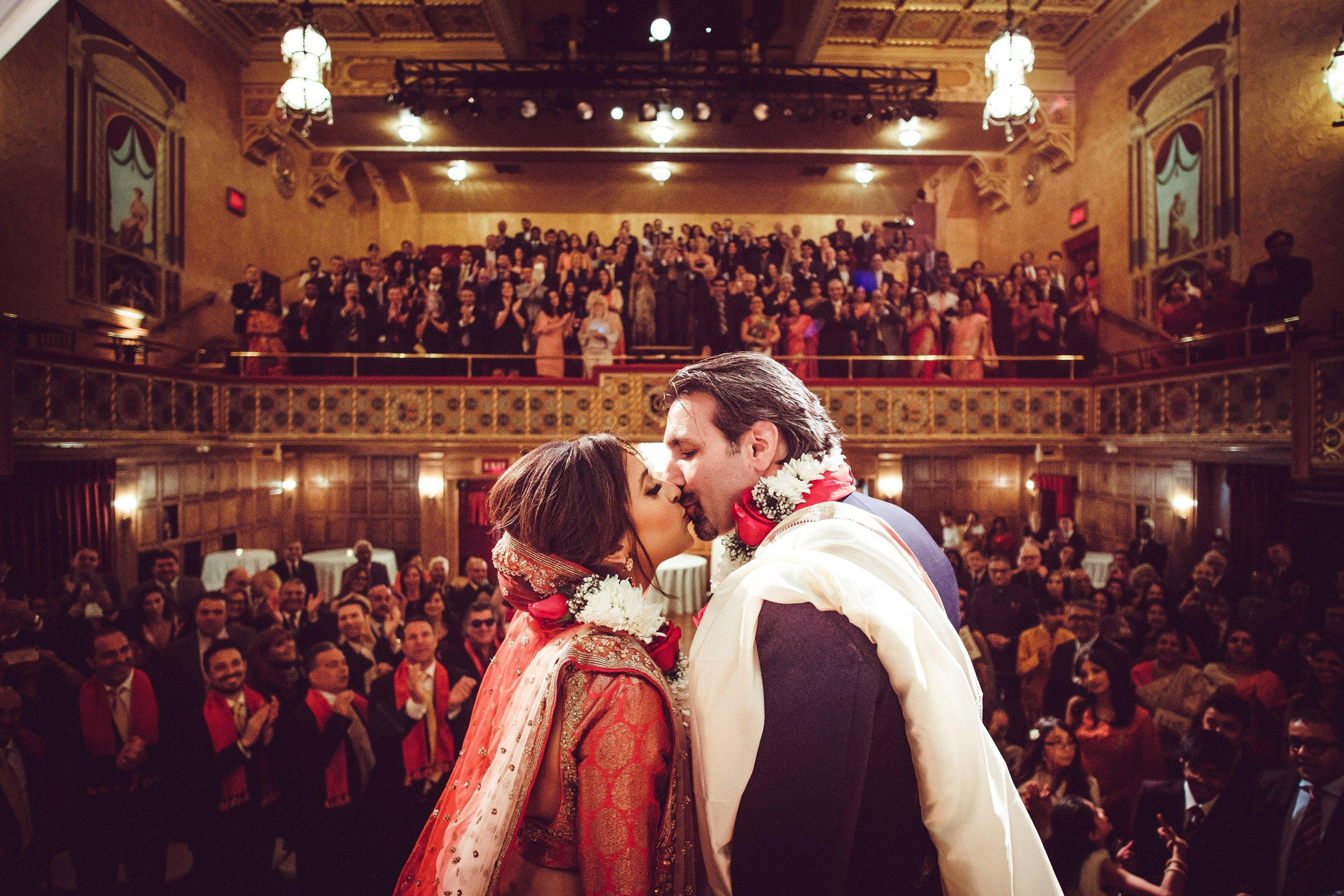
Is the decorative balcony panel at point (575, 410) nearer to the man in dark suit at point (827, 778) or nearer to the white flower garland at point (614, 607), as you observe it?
the white flower garland at point (614, 607)

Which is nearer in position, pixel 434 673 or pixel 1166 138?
pixel 434 673

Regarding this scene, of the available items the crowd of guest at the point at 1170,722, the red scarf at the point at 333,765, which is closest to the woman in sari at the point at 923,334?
the crowd of guest at the point at 1170,722

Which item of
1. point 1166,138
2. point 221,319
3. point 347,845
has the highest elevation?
point 1166,138

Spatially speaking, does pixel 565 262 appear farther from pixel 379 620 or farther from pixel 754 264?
pixel 379 620

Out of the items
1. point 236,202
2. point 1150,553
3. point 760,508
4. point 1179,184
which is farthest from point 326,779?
point 1179,184

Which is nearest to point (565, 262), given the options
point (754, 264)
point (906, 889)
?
point (754, 264)

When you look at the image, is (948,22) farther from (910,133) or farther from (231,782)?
(231,782)

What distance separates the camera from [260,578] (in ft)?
19.7

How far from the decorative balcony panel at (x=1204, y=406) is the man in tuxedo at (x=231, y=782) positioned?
7632mm

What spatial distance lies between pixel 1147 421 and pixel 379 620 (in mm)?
8291

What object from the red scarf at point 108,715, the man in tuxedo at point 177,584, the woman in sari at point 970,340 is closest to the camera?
the red scarf at point 108,715

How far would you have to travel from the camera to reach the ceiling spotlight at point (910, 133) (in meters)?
12.1

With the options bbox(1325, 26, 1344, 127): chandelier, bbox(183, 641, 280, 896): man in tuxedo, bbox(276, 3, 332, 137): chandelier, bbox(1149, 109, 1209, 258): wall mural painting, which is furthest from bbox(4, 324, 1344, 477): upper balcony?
bbox(183, 641, 280, 896): man in tuxedo

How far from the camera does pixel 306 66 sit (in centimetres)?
640
